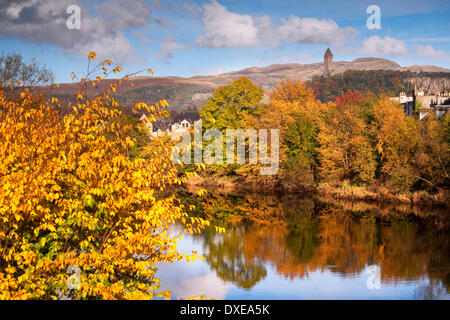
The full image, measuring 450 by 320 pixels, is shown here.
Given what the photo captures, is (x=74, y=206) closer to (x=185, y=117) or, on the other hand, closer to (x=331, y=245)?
(x=331, y=245)

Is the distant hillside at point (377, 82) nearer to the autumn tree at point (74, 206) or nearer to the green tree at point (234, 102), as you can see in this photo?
the green tree at point (234, 102)

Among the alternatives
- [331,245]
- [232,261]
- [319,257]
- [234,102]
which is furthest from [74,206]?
[234,102]

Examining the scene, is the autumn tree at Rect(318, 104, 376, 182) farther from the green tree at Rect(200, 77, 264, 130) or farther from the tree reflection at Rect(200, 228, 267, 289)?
the tree reflection at Rect(200, 228, 267, 289)

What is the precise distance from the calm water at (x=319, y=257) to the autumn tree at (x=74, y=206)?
6.64 metres

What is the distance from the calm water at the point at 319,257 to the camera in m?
15.6

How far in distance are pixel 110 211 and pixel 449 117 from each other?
3005 cm

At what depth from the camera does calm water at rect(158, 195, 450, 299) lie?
15578 millimetres

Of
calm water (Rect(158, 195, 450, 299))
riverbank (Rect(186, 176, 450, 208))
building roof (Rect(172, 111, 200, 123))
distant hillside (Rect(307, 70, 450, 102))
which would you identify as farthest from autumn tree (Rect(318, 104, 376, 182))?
distant hillside (Rect(307, 70, 450, 102))

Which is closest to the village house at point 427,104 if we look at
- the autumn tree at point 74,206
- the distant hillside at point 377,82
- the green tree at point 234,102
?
the green tree at point 234,102

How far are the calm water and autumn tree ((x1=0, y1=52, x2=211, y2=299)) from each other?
6643 millimetres

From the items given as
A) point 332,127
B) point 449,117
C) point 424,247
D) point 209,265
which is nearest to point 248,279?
point 209,265
